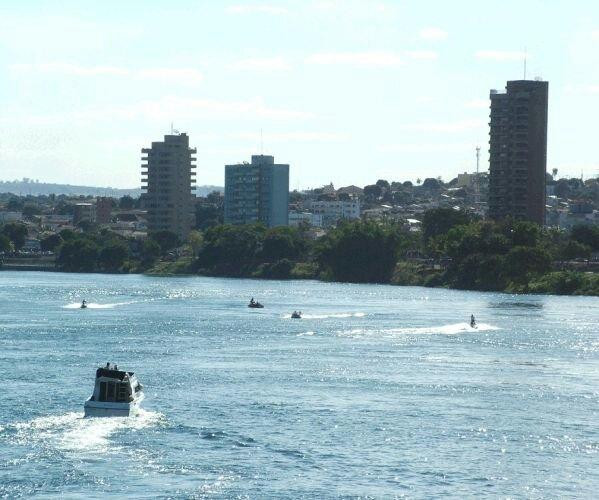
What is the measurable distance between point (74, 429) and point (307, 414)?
15.6 m

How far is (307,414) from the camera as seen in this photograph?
3605 inches

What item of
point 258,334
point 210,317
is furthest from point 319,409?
point 210,317

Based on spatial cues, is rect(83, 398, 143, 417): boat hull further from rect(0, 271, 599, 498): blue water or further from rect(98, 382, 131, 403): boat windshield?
rect(0, 271, 599, 498): blue water

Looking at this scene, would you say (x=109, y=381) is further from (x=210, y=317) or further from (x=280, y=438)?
(x=210, y=317)

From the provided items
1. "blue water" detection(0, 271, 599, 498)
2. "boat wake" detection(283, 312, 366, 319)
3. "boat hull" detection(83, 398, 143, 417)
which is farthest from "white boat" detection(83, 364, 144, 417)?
"boat wake" detection(283, 312, 366, 319)

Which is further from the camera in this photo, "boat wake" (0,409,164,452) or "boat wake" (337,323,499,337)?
"boat wake" (337,323,499,337)

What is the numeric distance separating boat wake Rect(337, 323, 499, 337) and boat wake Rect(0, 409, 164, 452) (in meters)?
62.1

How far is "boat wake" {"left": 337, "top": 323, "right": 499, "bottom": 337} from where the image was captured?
498 feet

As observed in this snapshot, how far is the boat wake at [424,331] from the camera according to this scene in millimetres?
151875

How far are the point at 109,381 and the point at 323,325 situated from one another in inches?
2921

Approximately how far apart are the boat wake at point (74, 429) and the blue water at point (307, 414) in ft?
0.56

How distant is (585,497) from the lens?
227 feet

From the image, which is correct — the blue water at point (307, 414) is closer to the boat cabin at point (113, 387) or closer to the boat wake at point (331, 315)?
the boat cabin at point (113, 387)

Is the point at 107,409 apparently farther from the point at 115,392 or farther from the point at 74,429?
the point at 74,429
